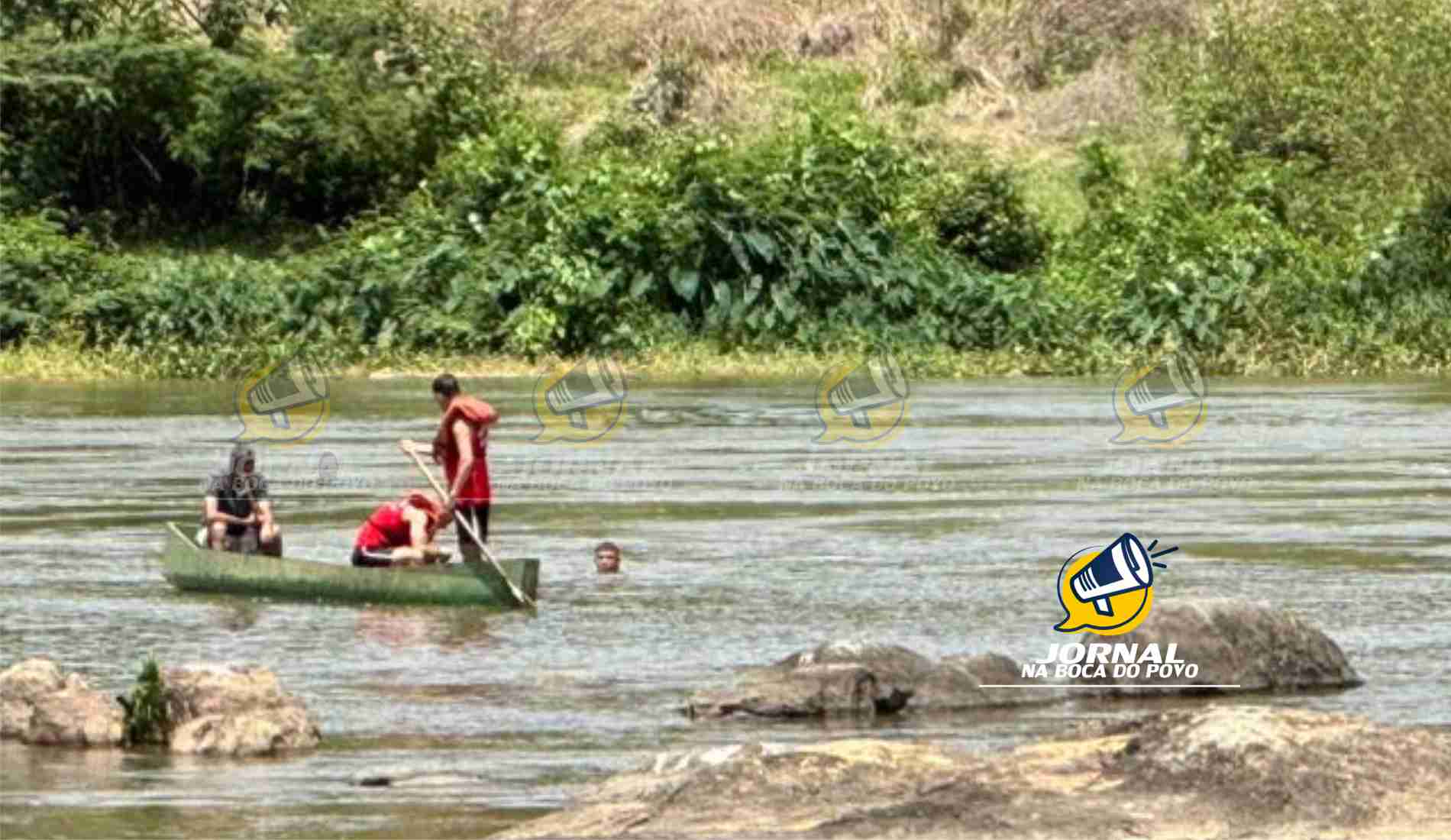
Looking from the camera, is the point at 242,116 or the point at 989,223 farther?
the point at 242,116

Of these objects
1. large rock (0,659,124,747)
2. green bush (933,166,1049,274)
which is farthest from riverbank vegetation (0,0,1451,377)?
large rock (0,659,124,747)

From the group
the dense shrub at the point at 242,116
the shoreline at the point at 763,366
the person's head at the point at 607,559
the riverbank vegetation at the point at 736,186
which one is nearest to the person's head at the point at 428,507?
the person's head at the point at 607,559

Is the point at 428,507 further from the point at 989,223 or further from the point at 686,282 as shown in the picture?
the point at 989,223

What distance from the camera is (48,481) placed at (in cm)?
3011

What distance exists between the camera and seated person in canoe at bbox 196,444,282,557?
21203mm

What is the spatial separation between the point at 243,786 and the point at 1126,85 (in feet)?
157

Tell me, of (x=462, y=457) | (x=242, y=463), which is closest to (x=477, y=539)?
(x=462, y=457)

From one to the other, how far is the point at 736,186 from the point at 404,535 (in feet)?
93.9

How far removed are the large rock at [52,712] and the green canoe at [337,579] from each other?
16.8 ft

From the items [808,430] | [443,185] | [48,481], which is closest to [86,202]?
[443,185]

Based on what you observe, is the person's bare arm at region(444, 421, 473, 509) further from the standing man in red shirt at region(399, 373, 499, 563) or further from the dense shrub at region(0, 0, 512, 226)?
the dense shrub at region(0, 0, 512, 226)

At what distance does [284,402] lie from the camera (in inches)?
1674

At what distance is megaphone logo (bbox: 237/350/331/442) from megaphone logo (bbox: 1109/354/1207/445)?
8949 millimetres

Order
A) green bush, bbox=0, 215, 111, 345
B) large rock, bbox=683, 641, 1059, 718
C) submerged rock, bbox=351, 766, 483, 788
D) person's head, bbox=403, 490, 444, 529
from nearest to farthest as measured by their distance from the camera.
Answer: submerged rock, bbox=351, 766, 483, 788 < large rock, bbox=683, 641, 1059, 718 < person's head, bbox=403, 490, 444, 529 < green bush, bbox=0, 215, 111, 345
